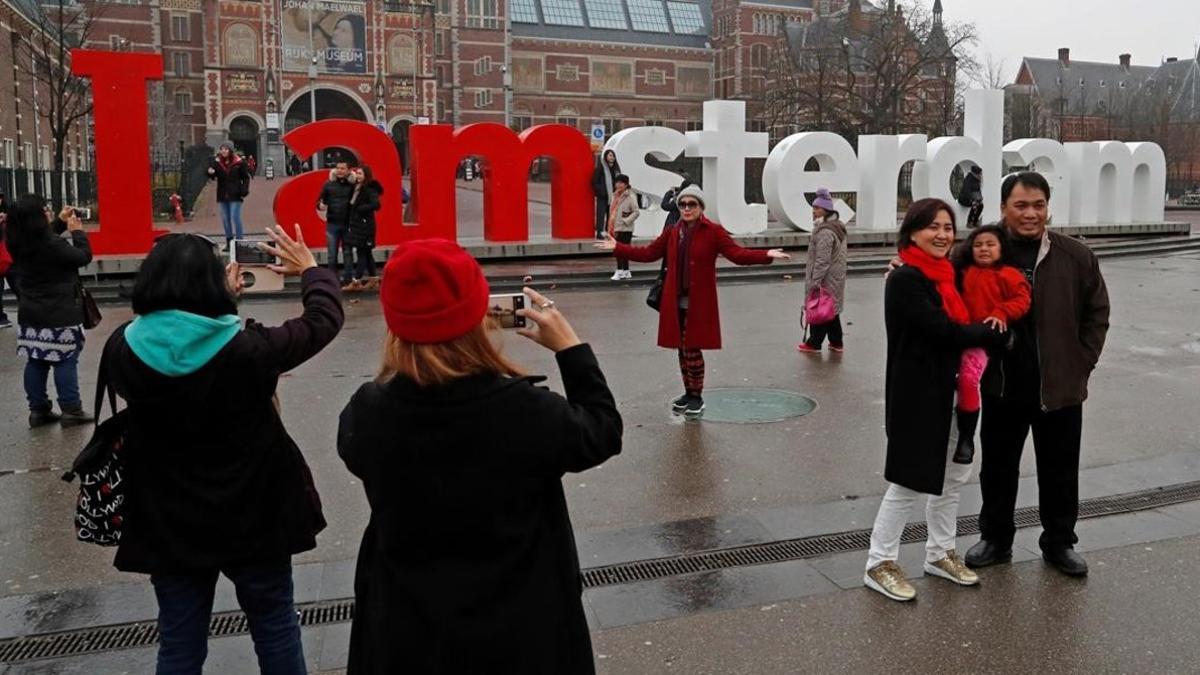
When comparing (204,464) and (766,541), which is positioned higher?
(204,464)

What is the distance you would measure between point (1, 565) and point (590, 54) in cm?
8184

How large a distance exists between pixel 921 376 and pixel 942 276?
16.4 inches

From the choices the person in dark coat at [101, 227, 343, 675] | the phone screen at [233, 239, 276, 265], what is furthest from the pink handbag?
the person in dark coat at [101, 227, 343, 675]

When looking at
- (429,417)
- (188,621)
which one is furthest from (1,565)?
(429,417)

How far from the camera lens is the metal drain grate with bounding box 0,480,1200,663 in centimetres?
385

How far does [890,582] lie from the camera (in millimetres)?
4199

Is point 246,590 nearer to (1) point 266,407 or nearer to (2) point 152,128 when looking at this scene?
(1) point 266,407

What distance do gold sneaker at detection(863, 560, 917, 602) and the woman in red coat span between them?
113 inches

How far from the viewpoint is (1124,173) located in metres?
22.6

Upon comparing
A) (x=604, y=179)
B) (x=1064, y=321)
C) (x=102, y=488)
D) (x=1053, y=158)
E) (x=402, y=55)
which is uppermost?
(x=402, y=55)

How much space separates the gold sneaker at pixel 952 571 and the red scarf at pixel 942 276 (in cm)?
105

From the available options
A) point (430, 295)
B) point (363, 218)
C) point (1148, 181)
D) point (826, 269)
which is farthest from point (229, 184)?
point (1148, 181)

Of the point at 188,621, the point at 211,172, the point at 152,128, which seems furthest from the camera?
the point at 152,128

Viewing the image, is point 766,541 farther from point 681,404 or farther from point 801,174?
point 801,174
